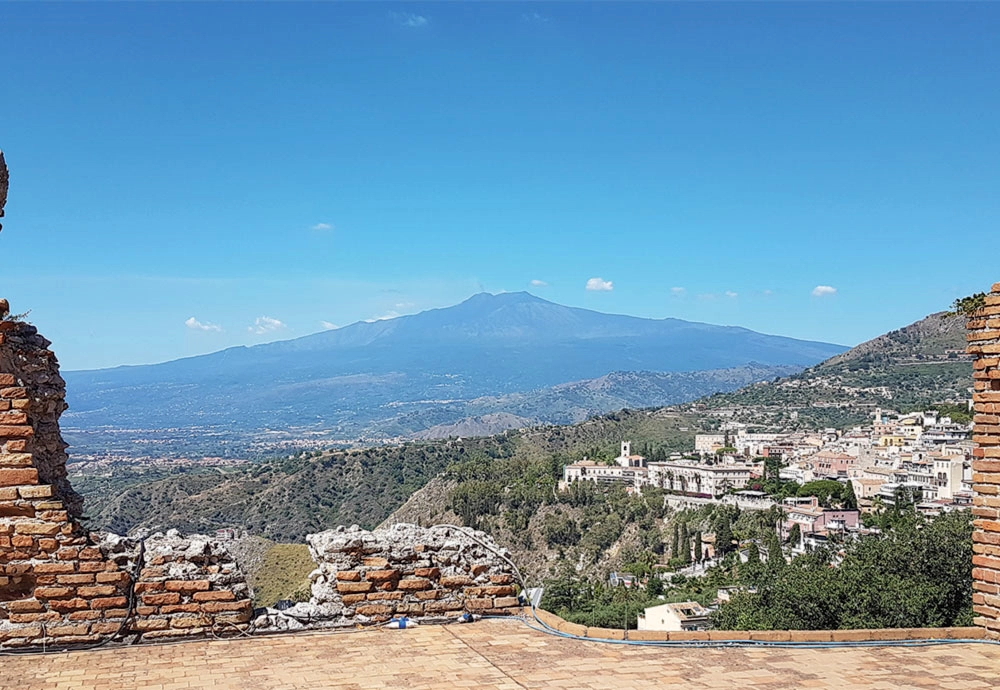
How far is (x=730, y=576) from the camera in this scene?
1689 inches

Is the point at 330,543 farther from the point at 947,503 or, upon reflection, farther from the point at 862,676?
the point at 947,503

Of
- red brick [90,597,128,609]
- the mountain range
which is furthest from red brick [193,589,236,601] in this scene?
the mountain range

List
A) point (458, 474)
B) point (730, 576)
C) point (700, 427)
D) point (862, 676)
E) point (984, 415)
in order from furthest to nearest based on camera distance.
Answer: point (700, 427) → point (458, 474) → point (730, 576) → point (984, 415) → point (862, 676)

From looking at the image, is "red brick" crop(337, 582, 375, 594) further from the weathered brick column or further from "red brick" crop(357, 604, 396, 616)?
the weathered brick column

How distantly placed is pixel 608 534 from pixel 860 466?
89.8ft

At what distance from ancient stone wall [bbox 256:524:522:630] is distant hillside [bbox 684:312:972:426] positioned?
9147 centimetres

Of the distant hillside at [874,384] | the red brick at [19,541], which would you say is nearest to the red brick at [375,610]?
the red brick at [19,541]

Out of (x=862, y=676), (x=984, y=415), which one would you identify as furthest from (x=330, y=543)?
(x=984, y=415)

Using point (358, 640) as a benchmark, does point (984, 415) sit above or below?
Result: above

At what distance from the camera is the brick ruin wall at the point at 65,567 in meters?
5.35

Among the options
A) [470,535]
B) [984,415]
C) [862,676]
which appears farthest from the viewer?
[470,535]

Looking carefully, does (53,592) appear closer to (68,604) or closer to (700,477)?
(68,604)

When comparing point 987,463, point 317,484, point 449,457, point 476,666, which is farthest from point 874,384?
point 476,666

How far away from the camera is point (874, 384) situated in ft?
365
